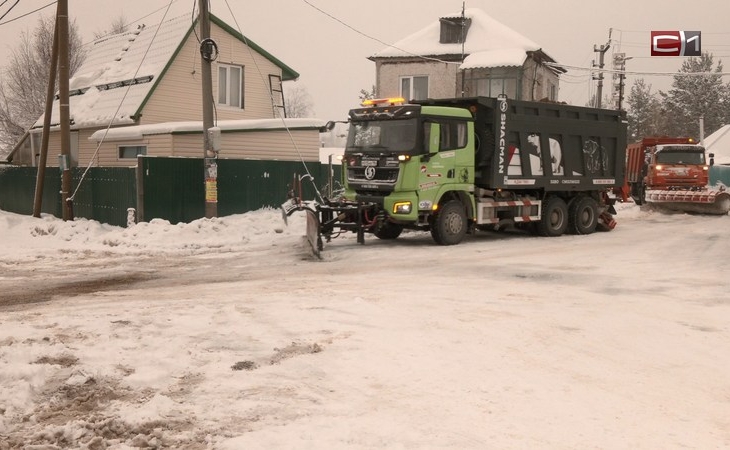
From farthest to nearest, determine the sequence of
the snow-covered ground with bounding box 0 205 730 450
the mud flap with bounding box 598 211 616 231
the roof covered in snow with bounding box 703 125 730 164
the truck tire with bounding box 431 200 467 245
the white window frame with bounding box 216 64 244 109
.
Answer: the roof covered in snow with bounding box 703 125 730 164 < the white window frame with bounding box 216 64 244 109 < the mud flap with bounding box 598 211 616 231 < the truck tire with bounding box 431 200 467 245 < the snow-covered ground with bounding box 0 205 730 450

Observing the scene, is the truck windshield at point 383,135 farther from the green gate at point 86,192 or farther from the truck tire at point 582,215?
the truck tire at point 582,215

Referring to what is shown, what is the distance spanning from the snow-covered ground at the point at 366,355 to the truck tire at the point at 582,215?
5796 mm

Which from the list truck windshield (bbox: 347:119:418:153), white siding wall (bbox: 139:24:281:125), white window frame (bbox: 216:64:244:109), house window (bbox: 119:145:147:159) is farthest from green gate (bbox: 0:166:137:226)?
white window frame (bbox: 216:64:244:109)

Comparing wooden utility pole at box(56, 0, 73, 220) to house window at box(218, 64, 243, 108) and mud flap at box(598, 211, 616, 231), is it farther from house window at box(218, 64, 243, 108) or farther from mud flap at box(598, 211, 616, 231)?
mud flap at box(598, 211, 616, 231)

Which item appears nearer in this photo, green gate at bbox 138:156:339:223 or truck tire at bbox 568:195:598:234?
green gate at bbox 138:156:339:223

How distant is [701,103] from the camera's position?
9750 cm

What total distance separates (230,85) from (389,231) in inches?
514

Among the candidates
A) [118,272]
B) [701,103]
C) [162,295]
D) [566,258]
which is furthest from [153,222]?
[701,103]

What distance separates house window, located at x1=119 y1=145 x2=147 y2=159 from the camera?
883 inches

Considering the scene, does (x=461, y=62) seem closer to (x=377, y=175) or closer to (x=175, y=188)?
(x=175, y=188)

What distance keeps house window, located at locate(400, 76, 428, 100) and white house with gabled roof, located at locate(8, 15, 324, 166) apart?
10.2 metres

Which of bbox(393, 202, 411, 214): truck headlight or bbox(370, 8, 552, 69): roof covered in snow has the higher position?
bbox(370, 8, 552, 69): roof covered in snow

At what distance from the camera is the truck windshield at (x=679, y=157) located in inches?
1073

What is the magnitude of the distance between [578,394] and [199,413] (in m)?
2.91
